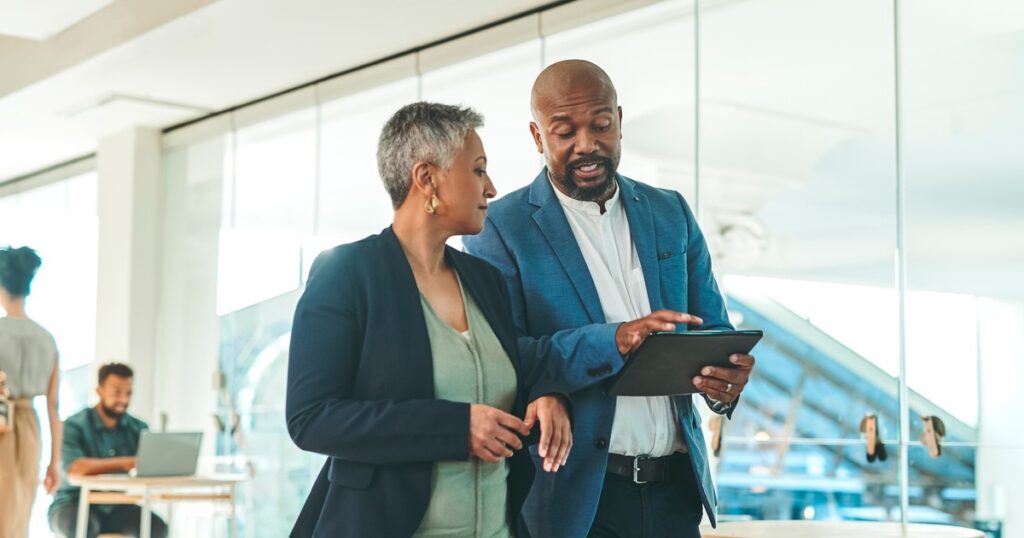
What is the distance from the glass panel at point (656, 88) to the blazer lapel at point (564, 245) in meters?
3.08

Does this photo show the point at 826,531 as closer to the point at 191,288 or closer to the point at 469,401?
the point at 469,401

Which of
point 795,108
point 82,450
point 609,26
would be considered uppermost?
point 609,26

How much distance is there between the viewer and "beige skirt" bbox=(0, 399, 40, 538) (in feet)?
17.2

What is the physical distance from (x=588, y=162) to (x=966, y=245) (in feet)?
8.59

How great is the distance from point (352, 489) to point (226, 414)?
6690mm

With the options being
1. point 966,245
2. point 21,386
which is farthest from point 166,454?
point 966,245

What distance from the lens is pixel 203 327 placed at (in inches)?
341

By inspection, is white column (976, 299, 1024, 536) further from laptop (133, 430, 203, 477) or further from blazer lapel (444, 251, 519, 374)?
laptop (133, 430, 203, 477)

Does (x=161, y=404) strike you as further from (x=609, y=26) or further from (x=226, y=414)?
(x=609, y=26)

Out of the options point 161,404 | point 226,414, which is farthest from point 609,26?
point 161,404

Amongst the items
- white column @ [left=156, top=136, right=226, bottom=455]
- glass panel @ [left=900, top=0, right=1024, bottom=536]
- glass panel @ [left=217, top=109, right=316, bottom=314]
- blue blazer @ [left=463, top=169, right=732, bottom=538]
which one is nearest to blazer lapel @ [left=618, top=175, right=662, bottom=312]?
blue blazer @ [left=463, top=169, right=732, bottom=538]

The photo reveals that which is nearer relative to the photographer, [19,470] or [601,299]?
[601,299]

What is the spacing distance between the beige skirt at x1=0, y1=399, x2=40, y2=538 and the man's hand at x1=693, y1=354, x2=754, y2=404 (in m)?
4.00

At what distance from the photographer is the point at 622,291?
233 cm
